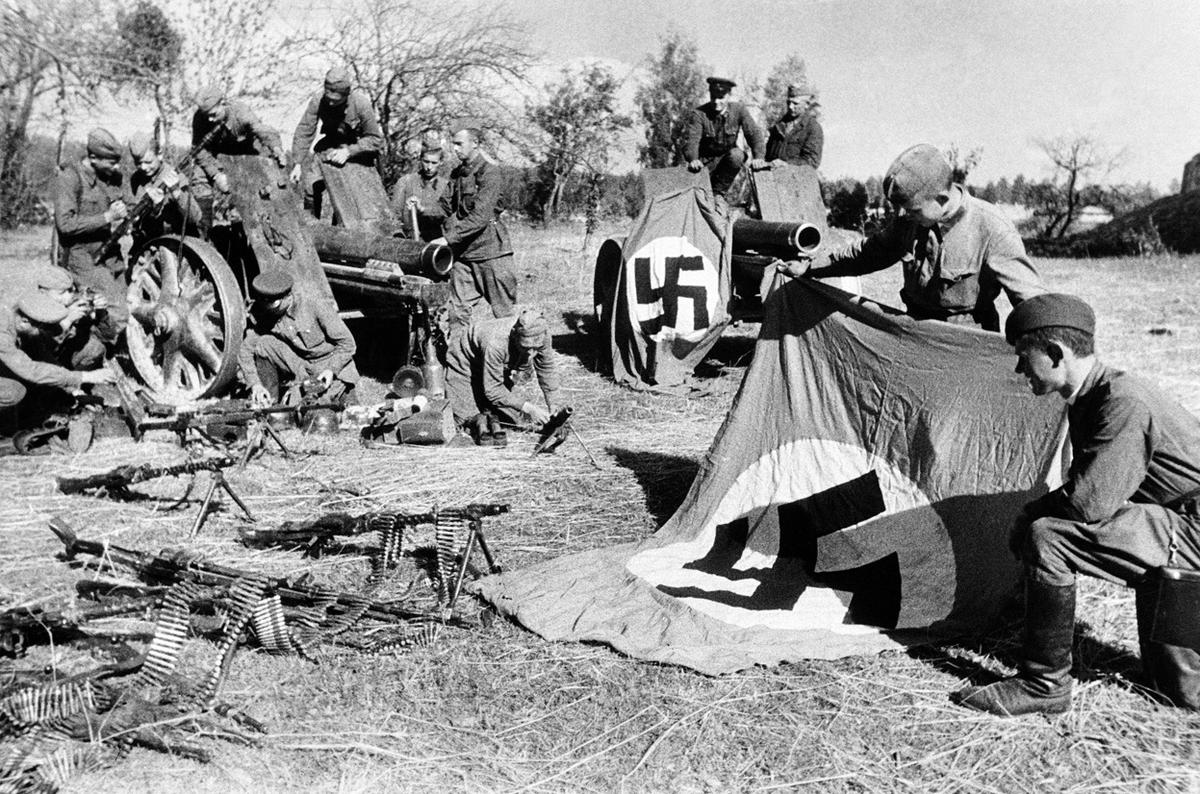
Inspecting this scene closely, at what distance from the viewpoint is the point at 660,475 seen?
6805 mm

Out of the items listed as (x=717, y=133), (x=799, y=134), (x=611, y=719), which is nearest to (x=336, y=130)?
(x=717, y=133)

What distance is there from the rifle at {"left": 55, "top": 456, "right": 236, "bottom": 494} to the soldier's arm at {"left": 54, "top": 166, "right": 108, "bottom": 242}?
302 centimetres

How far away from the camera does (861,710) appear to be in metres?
3.82

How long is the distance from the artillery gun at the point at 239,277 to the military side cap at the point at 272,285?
0.37 metres

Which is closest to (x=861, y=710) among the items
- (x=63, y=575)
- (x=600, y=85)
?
(x=63, y=575)

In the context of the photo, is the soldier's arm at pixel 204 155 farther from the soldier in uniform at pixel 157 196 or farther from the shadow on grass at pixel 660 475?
the shadow on grass at pixel 660 475

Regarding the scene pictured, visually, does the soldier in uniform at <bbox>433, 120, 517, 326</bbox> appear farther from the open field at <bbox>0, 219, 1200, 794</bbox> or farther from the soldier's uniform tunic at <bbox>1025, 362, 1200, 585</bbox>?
the soldier's uniform tunic at <bbox>1025, 362, 1200, 585</bbox>

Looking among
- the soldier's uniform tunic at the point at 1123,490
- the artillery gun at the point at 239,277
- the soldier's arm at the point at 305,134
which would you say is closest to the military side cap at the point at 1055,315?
the soldier's uniform tunic at the point at 1123,490

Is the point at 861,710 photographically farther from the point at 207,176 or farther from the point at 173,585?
the point at 207,176

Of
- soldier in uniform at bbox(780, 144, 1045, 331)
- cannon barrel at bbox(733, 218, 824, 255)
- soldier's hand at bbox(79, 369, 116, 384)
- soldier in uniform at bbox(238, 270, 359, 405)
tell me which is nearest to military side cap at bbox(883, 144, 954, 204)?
soldier in uniform at bbox(780, 144, 1045, 331)

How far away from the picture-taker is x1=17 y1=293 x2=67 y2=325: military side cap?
287 inches

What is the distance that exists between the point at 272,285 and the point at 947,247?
5.15m

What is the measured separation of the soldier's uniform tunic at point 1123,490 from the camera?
3.43 m

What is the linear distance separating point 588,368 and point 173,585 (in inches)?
254
